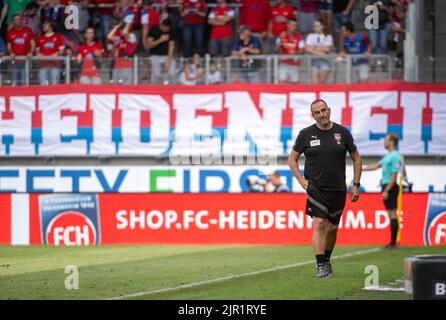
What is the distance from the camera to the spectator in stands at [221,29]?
1075 inches

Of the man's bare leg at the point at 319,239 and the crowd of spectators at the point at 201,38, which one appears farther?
the crowd of spectators at the point at 201,38

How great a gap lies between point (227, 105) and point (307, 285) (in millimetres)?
14109

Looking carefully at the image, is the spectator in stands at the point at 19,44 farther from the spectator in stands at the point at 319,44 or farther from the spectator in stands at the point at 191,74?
the spectator in stands at the point at 319,44

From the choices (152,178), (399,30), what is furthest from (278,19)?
(152,178)

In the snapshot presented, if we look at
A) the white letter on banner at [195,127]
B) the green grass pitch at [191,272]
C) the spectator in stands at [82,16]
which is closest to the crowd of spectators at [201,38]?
the spectator in stands at [82,16]

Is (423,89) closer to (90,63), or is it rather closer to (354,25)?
(354,25)

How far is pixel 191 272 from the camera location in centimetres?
1600

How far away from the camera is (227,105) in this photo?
27469 mm

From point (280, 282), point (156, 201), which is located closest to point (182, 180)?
point (156, 201)

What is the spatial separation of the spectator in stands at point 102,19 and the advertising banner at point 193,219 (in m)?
6.10

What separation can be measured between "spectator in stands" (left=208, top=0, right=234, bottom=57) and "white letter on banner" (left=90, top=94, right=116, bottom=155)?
2809 millimetres

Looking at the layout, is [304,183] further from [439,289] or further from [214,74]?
[214,74]

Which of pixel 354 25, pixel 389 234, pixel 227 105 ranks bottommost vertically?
pixel 389 234

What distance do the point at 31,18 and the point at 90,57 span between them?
195 cm
